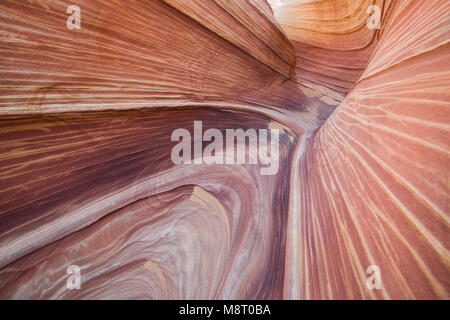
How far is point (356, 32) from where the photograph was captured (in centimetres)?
90

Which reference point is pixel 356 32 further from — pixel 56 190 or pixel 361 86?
pixel 56 190

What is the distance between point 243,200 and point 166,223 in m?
0.20

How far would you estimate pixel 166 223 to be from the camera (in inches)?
21.8

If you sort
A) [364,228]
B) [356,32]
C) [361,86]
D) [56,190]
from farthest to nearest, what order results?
[356,32] < [361,86] < [56,190] < [364,228]

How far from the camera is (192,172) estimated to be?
2.07 feet

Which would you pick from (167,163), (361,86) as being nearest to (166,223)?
(167,163)

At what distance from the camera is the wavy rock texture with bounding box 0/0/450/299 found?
0.33m

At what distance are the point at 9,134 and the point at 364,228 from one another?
2.09ft

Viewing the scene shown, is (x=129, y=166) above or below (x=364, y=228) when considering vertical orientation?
above

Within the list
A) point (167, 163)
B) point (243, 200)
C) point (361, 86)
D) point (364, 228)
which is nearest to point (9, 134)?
point (167, 163)

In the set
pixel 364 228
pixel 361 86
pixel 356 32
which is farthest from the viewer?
pixel 356 32

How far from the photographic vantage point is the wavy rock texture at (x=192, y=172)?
326mm

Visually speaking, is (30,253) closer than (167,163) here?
Yes
